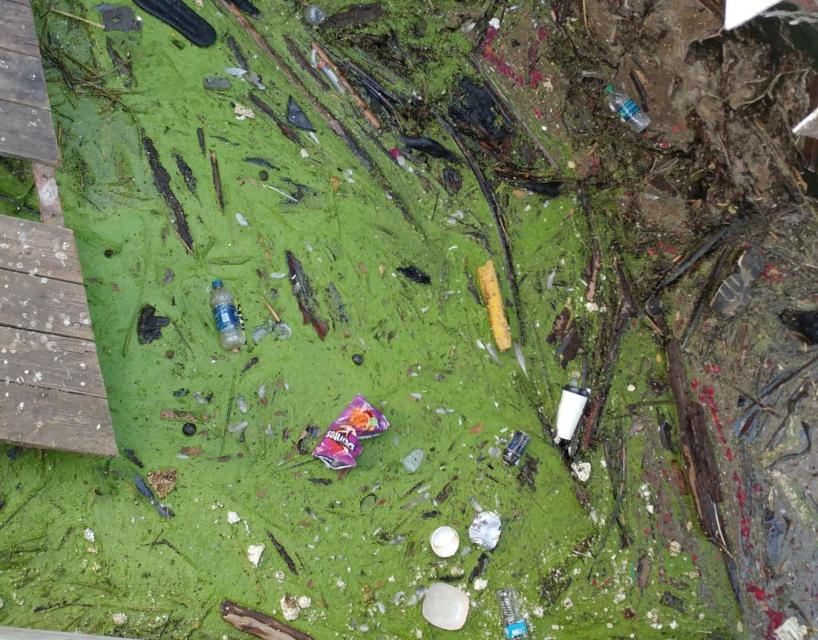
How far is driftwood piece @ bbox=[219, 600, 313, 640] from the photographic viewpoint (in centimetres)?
329

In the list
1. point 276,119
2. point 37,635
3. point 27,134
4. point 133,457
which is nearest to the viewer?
point 37,635

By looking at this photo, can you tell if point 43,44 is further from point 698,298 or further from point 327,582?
point 698,298

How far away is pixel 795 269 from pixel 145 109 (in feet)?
11.9

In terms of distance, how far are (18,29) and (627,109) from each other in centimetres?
310

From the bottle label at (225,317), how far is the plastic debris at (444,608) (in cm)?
170

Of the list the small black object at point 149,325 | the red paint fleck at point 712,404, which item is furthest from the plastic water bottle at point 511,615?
the small black object at point 149,325

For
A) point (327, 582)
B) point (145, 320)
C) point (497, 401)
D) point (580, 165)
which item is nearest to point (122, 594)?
point (327, 582)

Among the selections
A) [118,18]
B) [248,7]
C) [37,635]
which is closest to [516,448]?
[37,635]

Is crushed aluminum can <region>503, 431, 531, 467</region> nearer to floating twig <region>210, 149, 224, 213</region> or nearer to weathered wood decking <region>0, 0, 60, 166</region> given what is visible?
floating twig <region>210, 149, 224, 213</region>

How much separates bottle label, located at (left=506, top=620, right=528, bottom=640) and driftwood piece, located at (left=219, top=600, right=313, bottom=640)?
1089 mm

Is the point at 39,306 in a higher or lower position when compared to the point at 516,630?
higher

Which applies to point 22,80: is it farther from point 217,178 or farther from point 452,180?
point 452,180

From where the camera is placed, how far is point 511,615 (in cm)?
351

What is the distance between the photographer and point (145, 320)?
3375 millimetres
